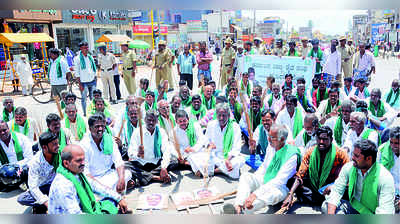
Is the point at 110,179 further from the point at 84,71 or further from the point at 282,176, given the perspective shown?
the point at 84,71

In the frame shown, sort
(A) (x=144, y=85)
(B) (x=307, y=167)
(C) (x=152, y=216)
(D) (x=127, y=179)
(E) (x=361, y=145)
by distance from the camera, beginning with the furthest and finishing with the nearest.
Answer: (A) (x=144, y=85) < (D) (x=127, y=179) < (B) (x=307, y=167) < (E) (x=361, y=145) < (C) (x=152, y=216)

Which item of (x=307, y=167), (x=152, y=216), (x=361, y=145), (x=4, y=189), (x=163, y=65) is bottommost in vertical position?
(x=4, y=189)

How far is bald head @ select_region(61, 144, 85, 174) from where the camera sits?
2.42 metres

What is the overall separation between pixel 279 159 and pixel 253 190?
40 centimetres

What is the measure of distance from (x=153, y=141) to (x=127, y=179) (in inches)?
24.2

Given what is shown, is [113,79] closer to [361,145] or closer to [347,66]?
[347,66]

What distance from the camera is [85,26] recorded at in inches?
651

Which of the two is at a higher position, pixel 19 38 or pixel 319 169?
pixel 19 38

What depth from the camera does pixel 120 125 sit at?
4.59 metres

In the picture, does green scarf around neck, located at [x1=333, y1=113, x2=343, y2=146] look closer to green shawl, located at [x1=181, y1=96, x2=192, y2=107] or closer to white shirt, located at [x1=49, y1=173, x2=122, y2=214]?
green shawl, located at [x1=181, y1=96, x2=192, y2=107]

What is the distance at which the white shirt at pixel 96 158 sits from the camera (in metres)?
3.42

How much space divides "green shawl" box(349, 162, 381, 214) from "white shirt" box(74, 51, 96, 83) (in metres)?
5.83

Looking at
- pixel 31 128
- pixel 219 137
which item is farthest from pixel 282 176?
pixel 31 128
